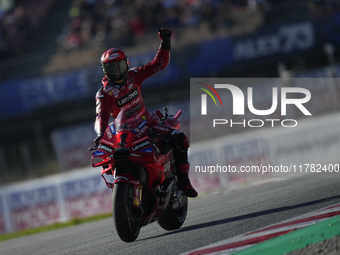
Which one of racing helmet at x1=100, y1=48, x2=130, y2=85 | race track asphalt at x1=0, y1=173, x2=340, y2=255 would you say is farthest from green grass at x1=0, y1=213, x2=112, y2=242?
racing helmet at x1=100, y1=48, x2=130, y2=85

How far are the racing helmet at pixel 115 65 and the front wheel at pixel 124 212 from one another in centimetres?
140

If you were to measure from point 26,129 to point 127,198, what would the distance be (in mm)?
11724

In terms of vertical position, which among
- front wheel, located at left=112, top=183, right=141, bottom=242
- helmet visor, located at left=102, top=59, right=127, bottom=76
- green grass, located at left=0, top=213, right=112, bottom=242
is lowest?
green grass, located at left=0, top=213, right=112, bottom=242

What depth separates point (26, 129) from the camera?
15.6 metres

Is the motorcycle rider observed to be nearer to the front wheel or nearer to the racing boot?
the racing boot

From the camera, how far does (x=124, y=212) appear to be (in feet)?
14.7

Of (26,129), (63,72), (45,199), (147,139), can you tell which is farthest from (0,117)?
(147,139)

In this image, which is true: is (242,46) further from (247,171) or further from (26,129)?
(26,129)

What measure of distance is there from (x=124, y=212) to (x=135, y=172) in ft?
1.63

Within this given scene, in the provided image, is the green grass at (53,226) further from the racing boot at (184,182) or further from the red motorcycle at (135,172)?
the red motorcycle at (135,172)

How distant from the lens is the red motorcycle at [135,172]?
15.1 feet

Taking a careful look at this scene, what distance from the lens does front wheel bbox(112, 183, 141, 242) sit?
4492mm

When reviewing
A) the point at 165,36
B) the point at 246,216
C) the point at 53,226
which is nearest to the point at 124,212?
the point at 246,216

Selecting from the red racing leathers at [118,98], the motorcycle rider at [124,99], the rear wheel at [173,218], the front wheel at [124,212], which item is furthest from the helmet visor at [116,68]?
the rear wheel at [173,218]
